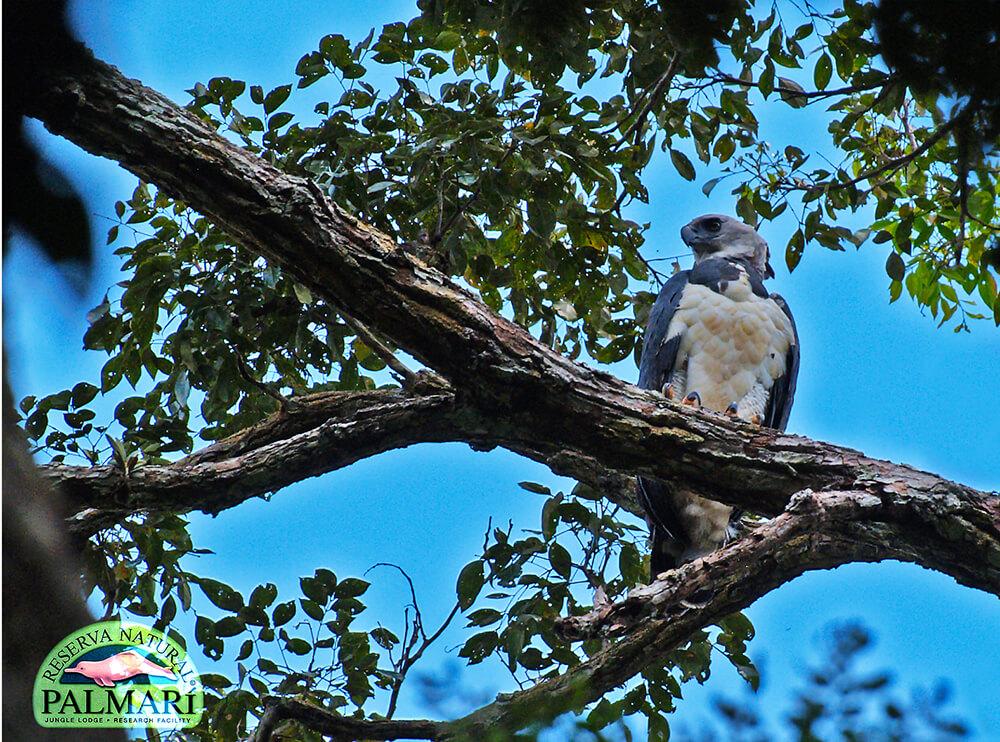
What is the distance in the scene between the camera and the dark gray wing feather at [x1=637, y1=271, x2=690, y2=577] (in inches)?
150

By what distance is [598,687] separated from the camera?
282cm

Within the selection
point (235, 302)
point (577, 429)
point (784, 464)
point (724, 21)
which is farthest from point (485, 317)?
point (724, 21)

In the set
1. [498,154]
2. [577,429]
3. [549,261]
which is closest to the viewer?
[577,429]

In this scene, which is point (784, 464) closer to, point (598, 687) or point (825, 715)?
point (598, 687)

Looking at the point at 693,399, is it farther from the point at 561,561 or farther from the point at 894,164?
the point at 894,164

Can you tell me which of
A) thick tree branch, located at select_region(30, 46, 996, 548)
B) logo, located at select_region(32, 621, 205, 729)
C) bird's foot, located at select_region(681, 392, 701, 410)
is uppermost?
bird's foot, located at select_region(681, 392, 701, 410)

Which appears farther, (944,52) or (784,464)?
(784,464)

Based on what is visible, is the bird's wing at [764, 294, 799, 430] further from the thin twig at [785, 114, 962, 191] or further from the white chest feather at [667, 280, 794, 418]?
the thin twig at [785, 114, 962, 191]

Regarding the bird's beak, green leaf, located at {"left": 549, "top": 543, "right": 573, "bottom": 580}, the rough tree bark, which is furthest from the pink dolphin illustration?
the bird's beak

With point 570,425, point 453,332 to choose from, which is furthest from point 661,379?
point 453,332

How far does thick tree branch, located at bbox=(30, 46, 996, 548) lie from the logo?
1.04m

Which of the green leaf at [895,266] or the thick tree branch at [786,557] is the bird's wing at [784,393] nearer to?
the green leaf at [895,266]

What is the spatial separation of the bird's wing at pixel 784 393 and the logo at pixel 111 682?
2612 mm

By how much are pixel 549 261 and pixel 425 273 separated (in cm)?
125
